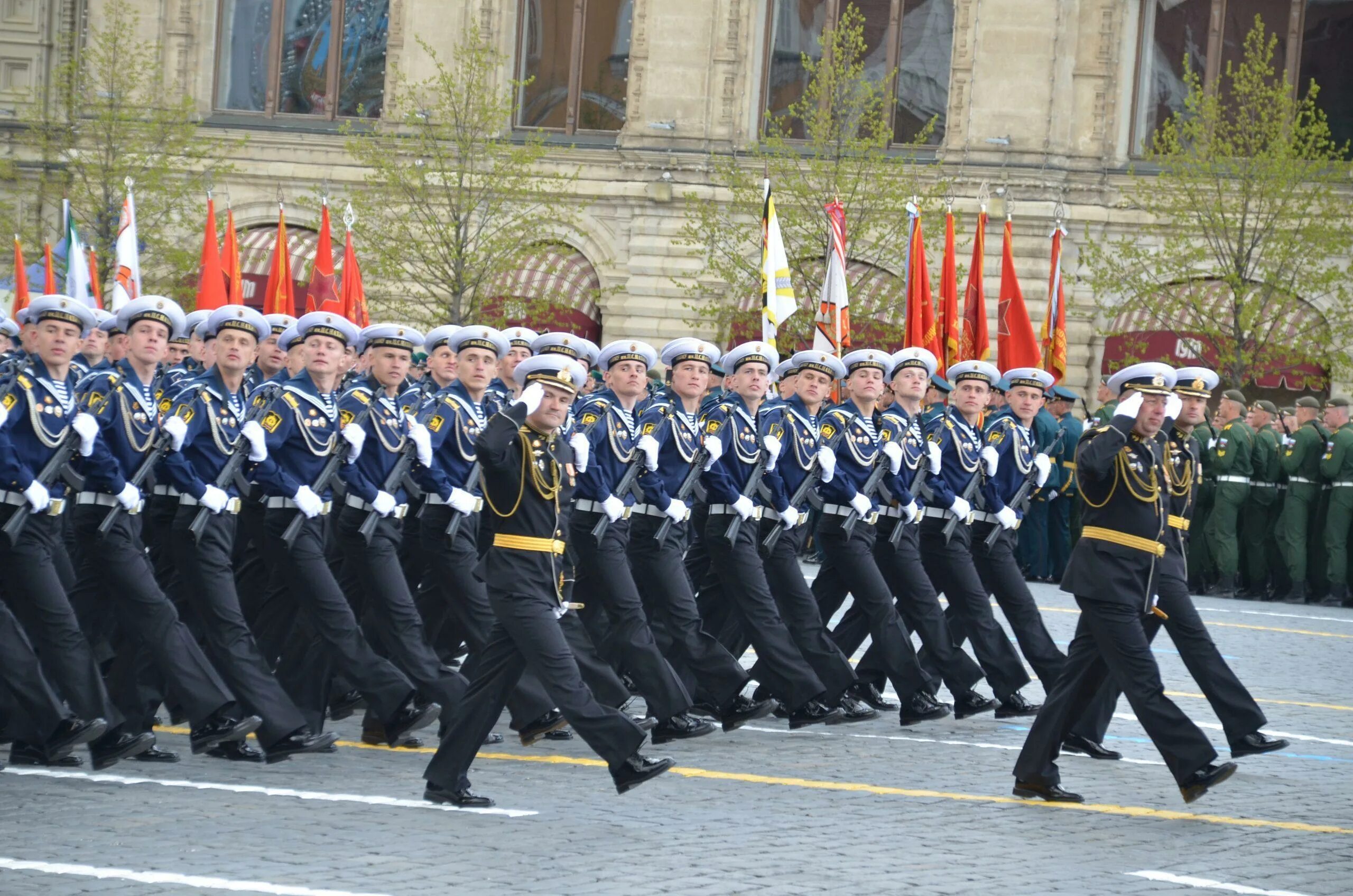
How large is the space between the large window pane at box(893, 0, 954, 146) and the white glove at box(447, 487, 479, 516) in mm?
21110

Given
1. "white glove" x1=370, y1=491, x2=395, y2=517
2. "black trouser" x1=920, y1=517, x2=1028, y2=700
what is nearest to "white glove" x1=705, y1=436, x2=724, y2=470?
"black trouser" x1=920, y1=517, x2=1028, y2=700

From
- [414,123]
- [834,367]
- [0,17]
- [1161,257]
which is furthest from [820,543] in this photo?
[0,17]

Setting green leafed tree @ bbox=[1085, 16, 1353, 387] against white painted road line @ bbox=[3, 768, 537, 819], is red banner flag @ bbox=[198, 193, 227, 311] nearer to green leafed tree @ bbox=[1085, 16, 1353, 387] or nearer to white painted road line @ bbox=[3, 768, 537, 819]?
white painted road line @ bbox=[3, 768, 537, 819]

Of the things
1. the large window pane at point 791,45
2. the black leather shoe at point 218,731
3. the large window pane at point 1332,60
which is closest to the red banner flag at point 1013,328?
the black leather shoe at point 218,731

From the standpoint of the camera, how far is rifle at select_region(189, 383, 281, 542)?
889cm

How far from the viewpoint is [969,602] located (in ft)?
36.2

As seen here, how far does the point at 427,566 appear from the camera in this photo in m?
10.0

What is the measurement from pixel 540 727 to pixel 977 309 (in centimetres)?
921

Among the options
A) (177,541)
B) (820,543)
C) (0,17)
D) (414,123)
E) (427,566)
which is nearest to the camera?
(177,541)

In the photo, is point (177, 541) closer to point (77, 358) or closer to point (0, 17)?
point (77, 358)

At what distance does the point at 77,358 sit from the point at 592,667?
13.0 ft

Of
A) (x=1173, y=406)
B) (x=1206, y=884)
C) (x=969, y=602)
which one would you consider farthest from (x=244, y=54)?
(x=1206, y=884)

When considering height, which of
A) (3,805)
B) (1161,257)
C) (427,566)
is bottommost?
(3,805)

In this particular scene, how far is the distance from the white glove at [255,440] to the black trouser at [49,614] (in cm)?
101
